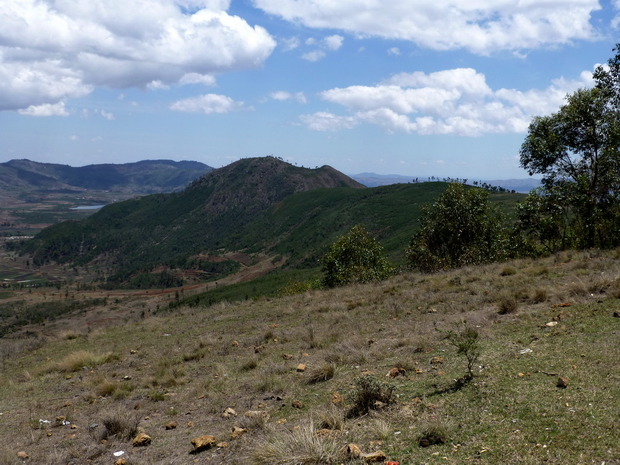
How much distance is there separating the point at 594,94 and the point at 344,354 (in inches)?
819

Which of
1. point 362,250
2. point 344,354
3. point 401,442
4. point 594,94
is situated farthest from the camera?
point 362,250

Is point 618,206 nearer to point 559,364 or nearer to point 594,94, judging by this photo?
point 594,94

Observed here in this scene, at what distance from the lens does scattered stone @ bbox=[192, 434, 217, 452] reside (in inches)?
267

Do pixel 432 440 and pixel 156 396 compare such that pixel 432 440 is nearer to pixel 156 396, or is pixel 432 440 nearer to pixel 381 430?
pixel 381 430

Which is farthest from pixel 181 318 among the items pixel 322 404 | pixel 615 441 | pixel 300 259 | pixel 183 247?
pixel 183 247

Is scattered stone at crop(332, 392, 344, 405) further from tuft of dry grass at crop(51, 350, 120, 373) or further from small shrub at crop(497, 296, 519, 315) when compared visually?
tuft of dry grass at crop(51, 350, 120, 373)

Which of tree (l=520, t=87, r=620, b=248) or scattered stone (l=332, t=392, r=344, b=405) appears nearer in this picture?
scattered stone (l=332, t=392, r=344, b=405)

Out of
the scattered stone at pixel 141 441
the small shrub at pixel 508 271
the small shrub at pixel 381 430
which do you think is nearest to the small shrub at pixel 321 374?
the small shrub at pixel 381 430

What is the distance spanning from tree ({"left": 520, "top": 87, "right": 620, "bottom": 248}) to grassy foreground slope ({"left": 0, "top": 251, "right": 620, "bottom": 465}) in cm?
650

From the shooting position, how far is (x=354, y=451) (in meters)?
5.49

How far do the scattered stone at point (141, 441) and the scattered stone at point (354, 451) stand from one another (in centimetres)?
413

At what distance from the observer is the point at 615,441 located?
15.4 feet

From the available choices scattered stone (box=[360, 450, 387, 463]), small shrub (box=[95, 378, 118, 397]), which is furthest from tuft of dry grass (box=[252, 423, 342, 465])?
small shrub (box=[95, 378, 118, 397])

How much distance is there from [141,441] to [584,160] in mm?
25756
